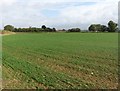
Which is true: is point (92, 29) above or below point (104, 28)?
below

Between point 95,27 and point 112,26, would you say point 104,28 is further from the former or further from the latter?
point 95,27

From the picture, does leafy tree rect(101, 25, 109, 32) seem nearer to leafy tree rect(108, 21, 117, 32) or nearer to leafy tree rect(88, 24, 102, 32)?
leafy tree rect(108, 21, 117, 32)

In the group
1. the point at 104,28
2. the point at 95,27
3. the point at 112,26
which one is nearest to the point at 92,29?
the point at 95,27

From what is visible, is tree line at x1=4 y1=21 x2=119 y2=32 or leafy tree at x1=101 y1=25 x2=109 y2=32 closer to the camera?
tree line at x1=4 y1=21 x2=119 y2=32

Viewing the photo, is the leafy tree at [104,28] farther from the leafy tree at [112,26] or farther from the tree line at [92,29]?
the leafy tree at [112,26]

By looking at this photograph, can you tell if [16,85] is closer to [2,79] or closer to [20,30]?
[2,79]

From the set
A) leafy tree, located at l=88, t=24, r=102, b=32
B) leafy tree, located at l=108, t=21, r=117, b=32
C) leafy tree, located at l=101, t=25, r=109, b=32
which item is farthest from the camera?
Answer: leafy tree, located at l=88, t=24, r=102, b=32

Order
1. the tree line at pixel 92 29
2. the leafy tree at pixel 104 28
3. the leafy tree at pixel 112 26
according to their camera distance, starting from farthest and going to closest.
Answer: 1. the leafy tree at pixel 104 28
2. the tree line at pixel 92 29
3. the leafy tree at pixel 112 26

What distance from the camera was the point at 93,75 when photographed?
1157 cm

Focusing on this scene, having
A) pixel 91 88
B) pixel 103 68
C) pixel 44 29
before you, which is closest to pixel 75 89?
pixel 91 88

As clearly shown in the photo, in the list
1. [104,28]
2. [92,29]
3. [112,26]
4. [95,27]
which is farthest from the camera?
[95,27]

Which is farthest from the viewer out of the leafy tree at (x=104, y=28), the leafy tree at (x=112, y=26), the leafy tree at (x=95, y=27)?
the leafy tree at (x=95, y=27)

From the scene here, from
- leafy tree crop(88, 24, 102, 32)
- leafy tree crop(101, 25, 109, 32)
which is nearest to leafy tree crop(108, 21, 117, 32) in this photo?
leafy tree crop(101, 25, 109, 32)

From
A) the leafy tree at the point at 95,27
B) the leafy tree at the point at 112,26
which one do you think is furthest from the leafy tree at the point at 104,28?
the leafy tree at the point at 95,27
